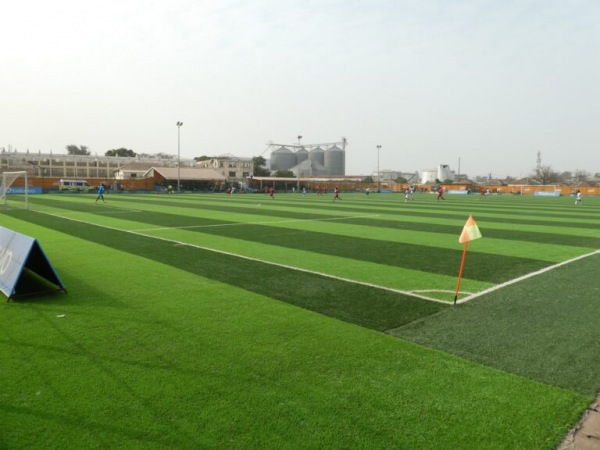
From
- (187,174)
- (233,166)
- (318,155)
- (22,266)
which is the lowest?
Answer: (22,266)

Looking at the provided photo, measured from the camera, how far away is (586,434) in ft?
12.2

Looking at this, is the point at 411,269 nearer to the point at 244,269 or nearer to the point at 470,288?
the point at 470,288

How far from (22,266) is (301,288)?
469 centimetres

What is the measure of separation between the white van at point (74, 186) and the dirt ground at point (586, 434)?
2656 inches

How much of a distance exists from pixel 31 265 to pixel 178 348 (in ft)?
12.4

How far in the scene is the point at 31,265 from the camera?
7484 millimetres

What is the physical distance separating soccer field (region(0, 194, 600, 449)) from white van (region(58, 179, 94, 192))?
5751 centimetres

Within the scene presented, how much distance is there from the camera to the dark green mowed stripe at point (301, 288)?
6.92m

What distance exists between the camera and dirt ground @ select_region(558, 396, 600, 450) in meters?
3.57

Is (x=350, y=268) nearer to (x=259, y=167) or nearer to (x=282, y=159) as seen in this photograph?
(x=259, y=167)

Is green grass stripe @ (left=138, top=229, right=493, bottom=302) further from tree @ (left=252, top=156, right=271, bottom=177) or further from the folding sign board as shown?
tree @ (left=252, top=156, right=271, bottom=177)

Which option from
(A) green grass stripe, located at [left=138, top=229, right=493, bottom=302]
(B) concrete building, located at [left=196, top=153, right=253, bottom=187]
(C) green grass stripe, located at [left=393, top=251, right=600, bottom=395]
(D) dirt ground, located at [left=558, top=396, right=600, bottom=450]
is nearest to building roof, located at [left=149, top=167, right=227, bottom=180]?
(B) concrete building, located at [left=196, top=153, right=253, bottom=187]

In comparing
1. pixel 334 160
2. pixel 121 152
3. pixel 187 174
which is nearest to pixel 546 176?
pixel 334 160

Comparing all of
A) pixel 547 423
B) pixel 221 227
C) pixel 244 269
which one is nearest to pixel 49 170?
pixel 221 227
